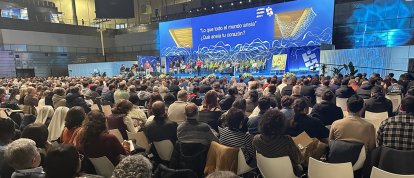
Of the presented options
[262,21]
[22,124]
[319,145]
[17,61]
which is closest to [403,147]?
[319,145]

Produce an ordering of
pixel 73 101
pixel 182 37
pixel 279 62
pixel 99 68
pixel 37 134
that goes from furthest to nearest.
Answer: pixel 99 68 < pixel 182 37 < pixel 279 62 < pixel 73 101 < pixel 37 134

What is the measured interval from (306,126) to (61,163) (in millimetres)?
2480

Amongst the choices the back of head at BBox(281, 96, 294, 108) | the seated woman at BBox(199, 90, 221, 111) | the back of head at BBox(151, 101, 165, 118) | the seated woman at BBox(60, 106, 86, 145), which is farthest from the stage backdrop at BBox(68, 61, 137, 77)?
the back of head at BBox(281, 96, 294, 108)

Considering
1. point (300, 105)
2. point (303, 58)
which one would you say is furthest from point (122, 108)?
point (303, 58)

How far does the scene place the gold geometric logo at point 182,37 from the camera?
19.1m

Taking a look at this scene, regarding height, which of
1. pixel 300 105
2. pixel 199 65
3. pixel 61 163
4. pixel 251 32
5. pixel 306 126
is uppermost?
pixel 251 32

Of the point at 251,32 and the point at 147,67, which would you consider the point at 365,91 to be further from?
the point at 147,67

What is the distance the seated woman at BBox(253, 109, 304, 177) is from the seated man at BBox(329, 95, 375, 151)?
1.91 feet

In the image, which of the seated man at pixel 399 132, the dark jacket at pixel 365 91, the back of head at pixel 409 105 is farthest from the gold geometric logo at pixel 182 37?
the seated man at pixel 399 132

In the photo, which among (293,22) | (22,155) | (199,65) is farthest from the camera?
(199,65)

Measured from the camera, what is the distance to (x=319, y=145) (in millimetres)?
2770

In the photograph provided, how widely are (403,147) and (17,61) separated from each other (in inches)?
994

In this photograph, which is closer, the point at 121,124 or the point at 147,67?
the point at 121,124

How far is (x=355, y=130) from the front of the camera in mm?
2873
